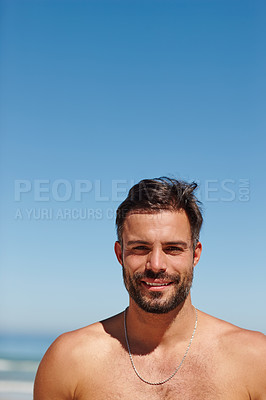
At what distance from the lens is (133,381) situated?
3.53 metres

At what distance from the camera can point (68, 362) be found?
Answer: 11.9 feet

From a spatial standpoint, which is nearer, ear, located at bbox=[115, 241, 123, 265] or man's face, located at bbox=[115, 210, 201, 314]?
man's face, located at bbox=[115, 210, 201, 314]

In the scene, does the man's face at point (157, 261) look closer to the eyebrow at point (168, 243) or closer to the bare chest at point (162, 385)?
the eyebrow at point (168, 243)

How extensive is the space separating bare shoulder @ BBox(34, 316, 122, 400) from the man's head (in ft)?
1.67

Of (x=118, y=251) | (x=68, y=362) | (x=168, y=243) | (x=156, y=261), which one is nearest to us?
(x=156, y=261)

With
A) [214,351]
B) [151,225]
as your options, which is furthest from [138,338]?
[151,225]

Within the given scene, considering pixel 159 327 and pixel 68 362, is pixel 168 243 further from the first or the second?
pixel 68 362

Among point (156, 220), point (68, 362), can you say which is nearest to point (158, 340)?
point (68, 362)

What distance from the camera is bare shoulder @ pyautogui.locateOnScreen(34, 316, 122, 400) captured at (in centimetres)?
357

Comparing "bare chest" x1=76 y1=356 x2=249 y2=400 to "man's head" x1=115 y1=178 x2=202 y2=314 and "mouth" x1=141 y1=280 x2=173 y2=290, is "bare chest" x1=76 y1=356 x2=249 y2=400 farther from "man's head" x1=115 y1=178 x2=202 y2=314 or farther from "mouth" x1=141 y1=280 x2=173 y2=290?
"mouth" x1=141 y1=280 x2=173 y2=290

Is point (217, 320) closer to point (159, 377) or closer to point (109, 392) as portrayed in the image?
point (159, 377)

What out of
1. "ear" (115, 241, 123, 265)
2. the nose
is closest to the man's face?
the nose

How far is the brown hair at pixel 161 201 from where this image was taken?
363cm

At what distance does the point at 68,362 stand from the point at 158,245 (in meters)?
1.08
